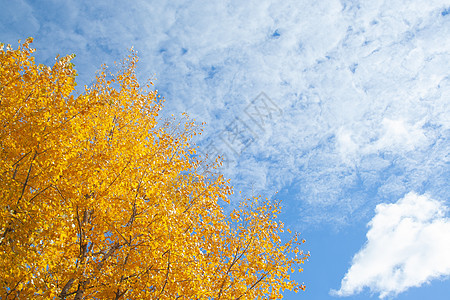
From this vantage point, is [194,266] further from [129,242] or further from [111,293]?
[111,293]

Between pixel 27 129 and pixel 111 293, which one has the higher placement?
pixel 27 129

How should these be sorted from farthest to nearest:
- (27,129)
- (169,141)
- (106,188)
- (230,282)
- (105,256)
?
(169,141), (230,282), (105,256), (106,188), (27,129)

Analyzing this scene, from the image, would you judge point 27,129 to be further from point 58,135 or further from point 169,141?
point 169,141

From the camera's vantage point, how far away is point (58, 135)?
8.05 meters

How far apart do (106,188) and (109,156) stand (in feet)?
2.84

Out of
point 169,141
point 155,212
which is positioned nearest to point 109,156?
point 155,212

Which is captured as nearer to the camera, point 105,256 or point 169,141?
point 105,256

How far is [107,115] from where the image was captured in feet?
34.6

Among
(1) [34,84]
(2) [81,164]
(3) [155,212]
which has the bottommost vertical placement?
(3) [155,212]

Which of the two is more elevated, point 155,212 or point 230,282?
point 155,212

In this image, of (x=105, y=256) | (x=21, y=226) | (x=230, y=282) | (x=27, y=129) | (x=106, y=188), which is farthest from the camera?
(x=230, y=282)

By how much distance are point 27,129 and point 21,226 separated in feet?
7.66

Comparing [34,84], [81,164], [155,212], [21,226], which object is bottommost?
[21,226]

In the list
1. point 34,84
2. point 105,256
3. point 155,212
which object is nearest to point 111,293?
point 105,256
